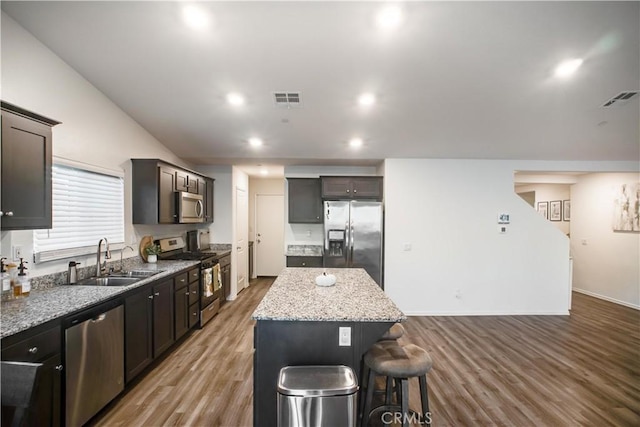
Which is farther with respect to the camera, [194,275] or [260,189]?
[260,189]

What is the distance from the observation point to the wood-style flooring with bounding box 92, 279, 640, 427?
2150 mm

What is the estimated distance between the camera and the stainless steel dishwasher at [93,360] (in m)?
1.81

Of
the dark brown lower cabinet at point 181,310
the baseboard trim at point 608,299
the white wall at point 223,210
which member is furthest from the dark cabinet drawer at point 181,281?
the baseboard trim at point 608,299

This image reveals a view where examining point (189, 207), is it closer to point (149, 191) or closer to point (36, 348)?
point (149, 191)

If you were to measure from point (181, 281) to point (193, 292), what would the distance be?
1.25 feet

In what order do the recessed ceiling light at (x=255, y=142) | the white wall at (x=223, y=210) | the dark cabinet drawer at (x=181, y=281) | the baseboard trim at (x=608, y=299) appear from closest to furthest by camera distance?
the dark cabinet drawer at (x=181, y=281)
the recessed ceiling light at (x=255, y=142)
the baseboard trim at (x=608, y=299)
the white wall at (x=223, y=210)

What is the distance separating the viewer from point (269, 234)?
6.99m

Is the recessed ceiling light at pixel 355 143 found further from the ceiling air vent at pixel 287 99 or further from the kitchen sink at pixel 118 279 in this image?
the kitchen sink at pixel 118 279

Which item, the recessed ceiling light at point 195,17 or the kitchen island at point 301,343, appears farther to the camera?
the recessed ceiling light at point 195,17

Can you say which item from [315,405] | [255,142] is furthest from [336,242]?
[315,405]

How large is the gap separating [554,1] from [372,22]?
128 centimetres

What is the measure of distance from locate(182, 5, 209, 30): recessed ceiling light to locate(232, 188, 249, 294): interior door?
3.44 meters

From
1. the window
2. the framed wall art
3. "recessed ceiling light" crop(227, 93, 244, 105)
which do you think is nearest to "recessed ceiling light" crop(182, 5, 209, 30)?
"recessed ceiling light" crop(227, 93, 244, 105)

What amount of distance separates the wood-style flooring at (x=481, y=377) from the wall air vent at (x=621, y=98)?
2.82 meters
